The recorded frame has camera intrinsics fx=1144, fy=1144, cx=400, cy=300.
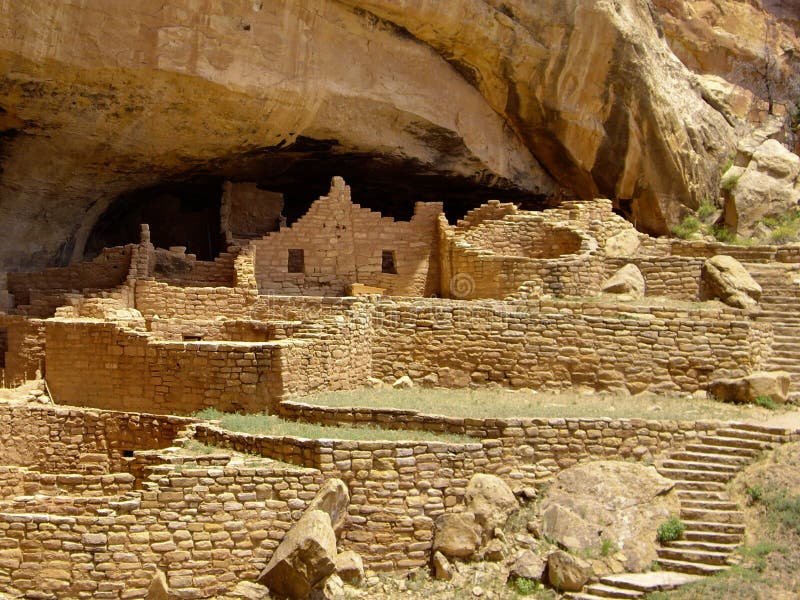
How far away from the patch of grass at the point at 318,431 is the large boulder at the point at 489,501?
543 millimetres

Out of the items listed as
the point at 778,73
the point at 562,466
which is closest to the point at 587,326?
the point at 562,466

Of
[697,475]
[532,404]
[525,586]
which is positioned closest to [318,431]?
[525,586]

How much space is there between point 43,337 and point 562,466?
7670mm

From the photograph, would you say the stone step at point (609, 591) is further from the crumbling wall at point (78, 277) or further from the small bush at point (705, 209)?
the small bush at point (705, 209)

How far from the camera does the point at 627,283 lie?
19.2 m

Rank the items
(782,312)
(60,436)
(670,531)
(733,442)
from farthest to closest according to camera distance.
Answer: (782,312), (60,436), (733,442), (670,531)

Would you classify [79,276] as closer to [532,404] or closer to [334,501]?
[532,404]

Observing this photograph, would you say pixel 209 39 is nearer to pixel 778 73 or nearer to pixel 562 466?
pixel 562 466

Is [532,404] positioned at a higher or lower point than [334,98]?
lower

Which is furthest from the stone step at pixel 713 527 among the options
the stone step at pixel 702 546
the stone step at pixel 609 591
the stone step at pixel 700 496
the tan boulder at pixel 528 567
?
the tan boulder at pixel 528 567

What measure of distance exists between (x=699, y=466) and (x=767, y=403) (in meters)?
2.49

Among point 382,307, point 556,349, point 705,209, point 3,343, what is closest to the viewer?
point 556,349

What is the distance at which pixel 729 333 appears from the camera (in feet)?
54.1

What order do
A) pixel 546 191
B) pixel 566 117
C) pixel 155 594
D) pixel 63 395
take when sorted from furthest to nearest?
pixel 546 191 → pixel 566 117 → pixel 63 395 → pixel 155 594
